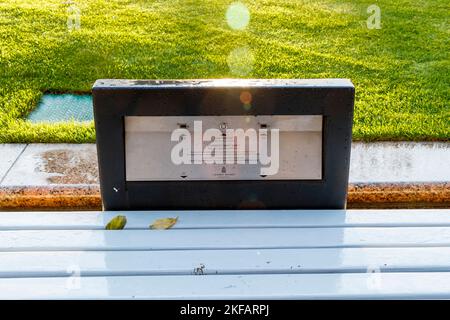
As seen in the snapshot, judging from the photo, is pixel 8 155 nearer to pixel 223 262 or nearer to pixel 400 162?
pixel 400 162

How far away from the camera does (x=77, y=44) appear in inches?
313

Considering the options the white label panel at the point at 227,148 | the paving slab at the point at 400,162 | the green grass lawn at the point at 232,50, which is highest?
the white label panel at the point at 227,148

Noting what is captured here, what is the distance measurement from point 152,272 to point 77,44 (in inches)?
251

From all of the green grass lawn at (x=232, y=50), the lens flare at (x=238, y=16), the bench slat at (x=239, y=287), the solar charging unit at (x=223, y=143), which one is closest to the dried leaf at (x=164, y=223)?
the solar charging unit at (x=223, y=143)

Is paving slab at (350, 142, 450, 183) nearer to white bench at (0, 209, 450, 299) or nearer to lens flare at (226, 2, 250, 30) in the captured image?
white bench at (0, 209, 450, 299)

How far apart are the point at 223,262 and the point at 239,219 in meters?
0.41

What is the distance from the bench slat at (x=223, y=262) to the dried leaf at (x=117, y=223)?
223 mm

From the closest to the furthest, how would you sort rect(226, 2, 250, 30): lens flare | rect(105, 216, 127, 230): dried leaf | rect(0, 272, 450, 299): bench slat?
rect(0, 272, 450, 299): bench slat, rect(105, 216, 127, 230): dried leaf, rect(226, 2, 250, 30): lens flare

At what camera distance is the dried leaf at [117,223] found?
7.59 feet

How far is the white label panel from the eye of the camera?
96.7 inches

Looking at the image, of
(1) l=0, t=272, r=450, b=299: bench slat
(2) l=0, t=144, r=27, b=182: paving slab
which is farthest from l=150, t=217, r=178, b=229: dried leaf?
(2) l=0, t=144, r=27, b=182: paving slab

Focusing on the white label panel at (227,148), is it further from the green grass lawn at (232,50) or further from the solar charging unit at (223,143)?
the green grass lawn at (232,50)

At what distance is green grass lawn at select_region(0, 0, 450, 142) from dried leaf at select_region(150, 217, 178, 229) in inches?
112
